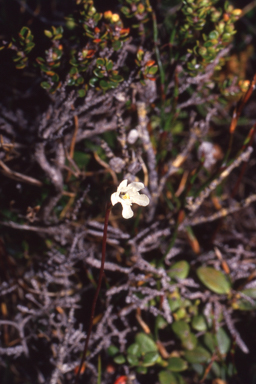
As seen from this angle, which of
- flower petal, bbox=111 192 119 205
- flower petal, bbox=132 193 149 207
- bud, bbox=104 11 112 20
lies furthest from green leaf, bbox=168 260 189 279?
bud, bbox=104 11 112 20

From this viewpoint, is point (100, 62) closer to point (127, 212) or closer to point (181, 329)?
point (127, 212)

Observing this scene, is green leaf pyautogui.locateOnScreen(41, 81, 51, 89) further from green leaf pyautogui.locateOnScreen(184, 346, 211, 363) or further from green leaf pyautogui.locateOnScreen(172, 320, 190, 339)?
green leaf pyautogui.locateOnScreen(184, 346, 211, 363)

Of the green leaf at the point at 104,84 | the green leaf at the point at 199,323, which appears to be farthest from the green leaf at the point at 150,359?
the green leaf at the point at 104,84

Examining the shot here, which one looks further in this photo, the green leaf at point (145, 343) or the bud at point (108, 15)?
the green leaf at point (145, 343)

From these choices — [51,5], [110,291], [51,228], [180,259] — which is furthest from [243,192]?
[51,5]

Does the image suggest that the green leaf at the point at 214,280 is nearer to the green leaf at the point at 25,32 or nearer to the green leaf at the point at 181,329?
the green leaf at the point at 181,329
